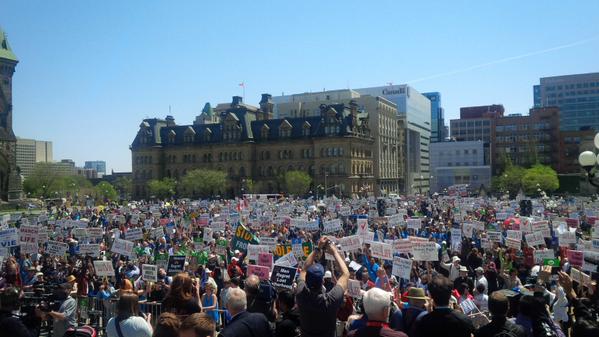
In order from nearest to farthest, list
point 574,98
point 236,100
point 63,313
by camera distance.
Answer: point 63,313, point 236,100, point 574,98

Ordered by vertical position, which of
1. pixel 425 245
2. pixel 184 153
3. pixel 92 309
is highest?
pixel 184 153

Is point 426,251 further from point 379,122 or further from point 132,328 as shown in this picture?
point 379,122

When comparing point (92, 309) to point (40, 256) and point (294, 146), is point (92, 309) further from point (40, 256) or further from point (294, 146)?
point (294, 146)

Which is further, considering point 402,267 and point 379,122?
point 379,122

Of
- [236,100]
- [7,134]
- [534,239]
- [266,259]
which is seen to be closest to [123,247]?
[266,259]

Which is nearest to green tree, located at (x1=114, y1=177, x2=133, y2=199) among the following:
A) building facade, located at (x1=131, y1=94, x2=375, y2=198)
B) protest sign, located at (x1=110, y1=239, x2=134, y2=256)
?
building facade, located at (x1=131, y1=94, x2=375, y2=198)

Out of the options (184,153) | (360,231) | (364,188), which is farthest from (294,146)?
(360,231)

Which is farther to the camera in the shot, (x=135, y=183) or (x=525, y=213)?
(x=135, y=183)

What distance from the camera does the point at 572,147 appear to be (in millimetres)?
117188

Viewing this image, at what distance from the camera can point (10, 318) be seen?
612cm

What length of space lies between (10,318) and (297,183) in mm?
84680

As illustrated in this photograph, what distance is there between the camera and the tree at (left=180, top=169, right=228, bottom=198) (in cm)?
9519

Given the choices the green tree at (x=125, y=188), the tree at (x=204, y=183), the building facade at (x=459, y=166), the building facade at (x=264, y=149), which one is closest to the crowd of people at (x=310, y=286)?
the tree at (x=204, y=183)

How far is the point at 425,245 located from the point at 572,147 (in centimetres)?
11660
